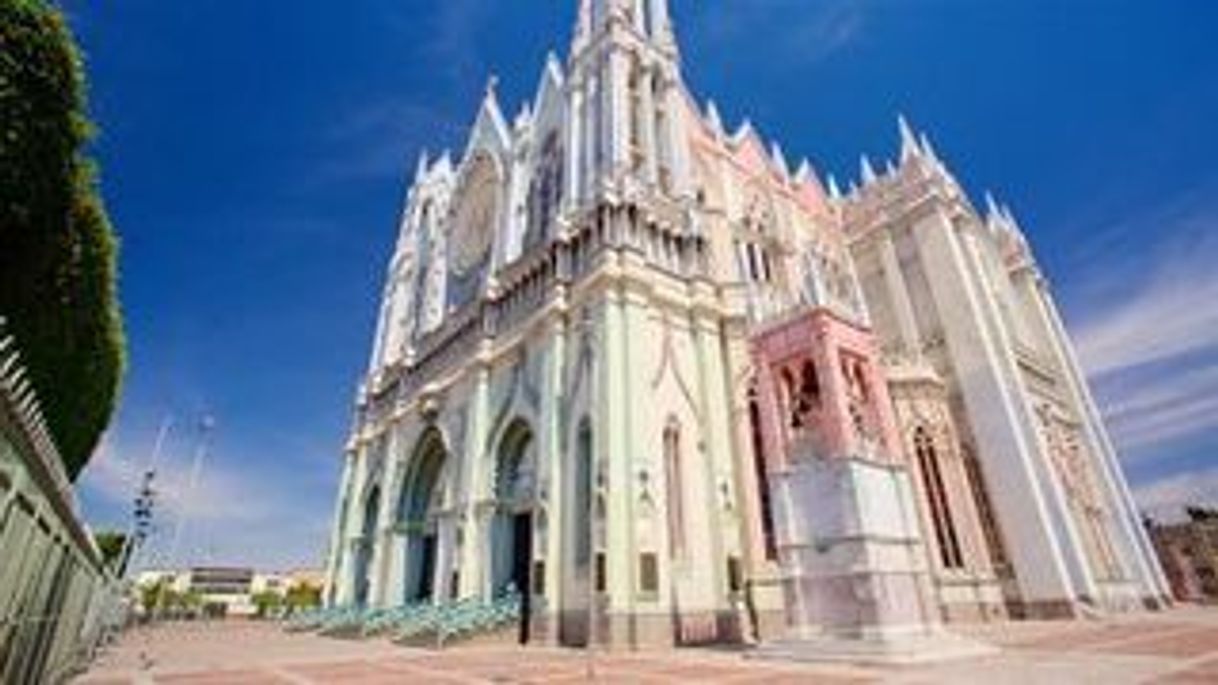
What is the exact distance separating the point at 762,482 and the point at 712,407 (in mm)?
2954

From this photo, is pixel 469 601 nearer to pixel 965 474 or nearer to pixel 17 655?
pixel 17 655

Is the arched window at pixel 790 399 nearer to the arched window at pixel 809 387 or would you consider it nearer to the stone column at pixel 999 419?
the arched window at pixel 809 387

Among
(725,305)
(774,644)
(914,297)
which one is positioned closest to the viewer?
(774,644)

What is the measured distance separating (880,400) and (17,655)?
14121 millimetres

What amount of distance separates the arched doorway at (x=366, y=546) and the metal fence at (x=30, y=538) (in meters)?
25.7

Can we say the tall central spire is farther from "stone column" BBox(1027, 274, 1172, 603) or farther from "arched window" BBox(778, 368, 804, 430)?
"stone column" BBox(1027, 274, 1172, 603)

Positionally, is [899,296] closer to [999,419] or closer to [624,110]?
[999,419]

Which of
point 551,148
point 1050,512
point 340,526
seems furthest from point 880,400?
point 340,526

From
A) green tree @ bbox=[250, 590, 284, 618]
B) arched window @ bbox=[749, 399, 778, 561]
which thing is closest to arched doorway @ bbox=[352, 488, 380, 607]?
arched window @ bbox=[749, 399, 778, 561]

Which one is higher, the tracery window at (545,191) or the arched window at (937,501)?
the tracery window at (545,191)

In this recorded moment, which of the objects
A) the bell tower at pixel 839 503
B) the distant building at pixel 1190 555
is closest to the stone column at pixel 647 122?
the bell tower at pixel 839 503

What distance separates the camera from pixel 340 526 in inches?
1449

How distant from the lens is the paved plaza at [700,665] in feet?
29.9

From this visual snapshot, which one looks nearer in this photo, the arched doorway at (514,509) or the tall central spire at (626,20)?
the arched doorway at (514,509)
